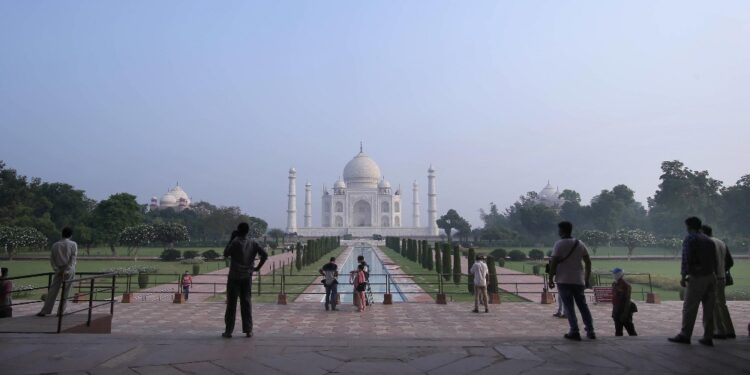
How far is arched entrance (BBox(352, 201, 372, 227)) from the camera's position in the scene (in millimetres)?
65500

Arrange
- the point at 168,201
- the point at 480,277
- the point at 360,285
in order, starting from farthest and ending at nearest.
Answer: the point at 168,201 → the point at 360,285 → the point at 480,277

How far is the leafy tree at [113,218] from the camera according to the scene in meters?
28.5

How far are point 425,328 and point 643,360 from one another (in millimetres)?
3741

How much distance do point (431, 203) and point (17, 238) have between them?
43.4 m

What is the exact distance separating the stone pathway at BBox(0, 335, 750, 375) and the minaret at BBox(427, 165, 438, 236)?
5540 centimetres

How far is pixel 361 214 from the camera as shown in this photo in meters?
66.2

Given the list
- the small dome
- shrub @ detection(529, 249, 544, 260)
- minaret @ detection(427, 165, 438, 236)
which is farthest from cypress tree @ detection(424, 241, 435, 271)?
the small dome

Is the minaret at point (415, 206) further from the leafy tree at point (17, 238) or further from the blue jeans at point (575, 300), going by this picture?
the blue jeans at point (575, 300)

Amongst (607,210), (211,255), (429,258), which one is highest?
(607,210)

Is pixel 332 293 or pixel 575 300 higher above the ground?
pixel 575 300

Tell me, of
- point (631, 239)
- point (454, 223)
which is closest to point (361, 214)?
point (454, 223)

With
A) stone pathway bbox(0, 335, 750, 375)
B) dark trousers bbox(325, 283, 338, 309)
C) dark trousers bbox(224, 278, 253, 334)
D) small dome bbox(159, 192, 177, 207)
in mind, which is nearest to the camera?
stone pathway bbox(0, 335, 750, 375)

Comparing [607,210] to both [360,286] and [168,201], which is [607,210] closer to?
[360,286]

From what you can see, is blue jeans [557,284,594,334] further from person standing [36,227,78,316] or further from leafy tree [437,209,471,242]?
leafy tree [437,209,471,242]
